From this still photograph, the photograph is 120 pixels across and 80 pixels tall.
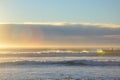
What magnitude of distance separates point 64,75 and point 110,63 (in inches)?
621

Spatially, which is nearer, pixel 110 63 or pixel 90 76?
pixel 90 76

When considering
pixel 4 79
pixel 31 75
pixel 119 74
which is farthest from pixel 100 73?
pixel 4 79

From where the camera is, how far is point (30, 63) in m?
50.9

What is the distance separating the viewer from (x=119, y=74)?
37.2 m

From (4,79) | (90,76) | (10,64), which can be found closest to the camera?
(4,79)

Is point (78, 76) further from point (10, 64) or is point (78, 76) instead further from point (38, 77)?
point (10, 64)

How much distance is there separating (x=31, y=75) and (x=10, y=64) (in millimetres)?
14256

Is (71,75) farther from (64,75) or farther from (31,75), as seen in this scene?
(31,75)

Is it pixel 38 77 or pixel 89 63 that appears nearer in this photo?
pixel 38 77

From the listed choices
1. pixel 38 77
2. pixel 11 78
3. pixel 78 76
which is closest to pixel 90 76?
pixel 78 76

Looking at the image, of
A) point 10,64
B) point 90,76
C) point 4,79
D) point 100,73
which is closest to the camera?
point 4,79

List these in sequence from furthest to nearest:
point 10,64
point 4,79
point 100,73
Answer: point 10,64, point 100,73, point 4,79

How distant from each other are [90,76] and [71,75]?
1644mm

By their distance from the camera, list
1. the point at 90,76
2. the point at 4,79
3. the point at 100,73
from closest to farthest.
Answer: the point at 4,79
the point at 90,76
the point at 100,73
